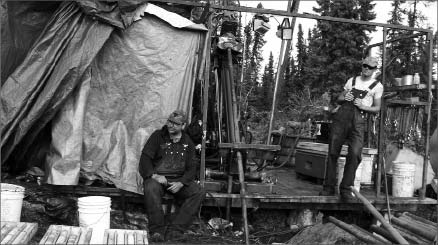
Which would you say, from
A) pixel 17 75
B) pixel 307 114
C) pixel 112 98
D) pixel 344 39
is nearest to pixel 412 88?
pixel 112 98

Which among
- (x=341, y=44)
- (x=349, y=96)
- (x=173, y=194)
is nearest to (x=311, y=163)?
(x=349, y=96)

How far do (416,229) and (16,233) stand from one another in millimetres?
3281

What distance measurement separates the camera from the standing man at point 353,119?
5.73 meters

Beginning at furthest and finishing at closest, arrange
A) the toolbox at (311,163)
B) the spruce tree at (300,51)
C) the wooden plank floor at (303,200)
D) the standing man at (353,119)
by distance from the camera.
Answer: the spruce tree at (300,51) < the toolbox at (311,163) < the standing man at (353,119) < the wooden plank floor at (303,200)

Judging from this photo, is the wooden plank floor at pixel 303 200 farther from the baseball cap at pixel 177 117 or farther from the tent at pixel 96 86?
the tent at pixel 96 86

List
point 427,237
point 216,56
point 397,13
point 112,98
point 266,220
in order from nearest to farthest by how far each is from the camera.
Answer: point 427,237
point 112,98
point 266,220
point 216,56
point 397,13

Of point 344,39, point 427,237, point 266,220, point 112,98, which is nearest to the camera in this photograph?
point 427,237

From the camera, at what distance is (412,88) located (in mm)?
6000

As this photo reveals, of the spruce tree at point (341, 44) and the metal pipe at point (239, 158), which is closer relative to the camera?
the metal pipe at point (239, 158)

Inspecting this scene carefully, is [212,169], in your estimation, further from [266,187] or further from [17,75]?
[17,75]

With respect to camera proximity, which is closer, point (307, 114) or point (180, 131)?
point (180, 131)

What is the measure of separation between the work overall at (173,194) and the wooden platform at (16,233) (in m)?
1.54

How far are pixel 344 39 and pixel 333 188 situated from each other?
823 inches

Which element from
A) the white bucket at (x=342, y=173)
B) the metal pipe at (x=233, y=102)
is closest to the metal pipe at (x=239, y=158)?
the metal pipe at (x=233, y=102)
